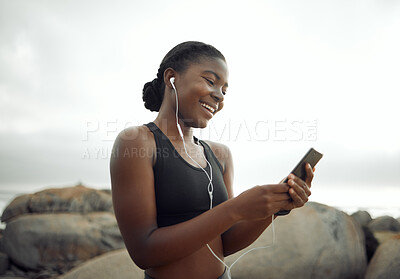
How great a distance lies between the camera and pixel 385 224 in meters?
4.17

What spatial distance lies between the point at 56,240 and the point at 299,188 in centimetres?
494

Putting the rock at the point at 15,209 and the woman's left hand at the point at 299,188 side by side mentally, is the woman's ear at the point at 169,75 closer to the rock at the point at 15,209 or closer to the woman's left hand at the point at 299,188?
the woman's left hand at the point at 299,188

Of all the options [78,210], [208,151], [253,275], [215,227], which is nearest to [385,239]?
[253,275]

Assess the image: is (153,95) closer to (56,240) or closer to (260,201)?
(260,201)

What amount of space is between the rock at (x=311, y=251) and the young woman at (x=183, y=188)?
1.84 meters

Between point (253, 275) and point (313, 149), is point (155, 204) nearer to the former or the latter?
point (313, 149)

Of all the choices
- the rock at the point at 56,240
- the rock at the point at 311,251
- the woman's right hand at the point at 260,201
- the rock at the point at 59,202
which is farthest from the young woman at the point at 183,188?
the rock at the point at 59,202

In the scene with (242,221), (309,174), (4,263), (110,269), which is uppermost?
(309,174)

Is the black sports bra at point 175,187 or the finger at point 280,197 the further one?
the black sports bra at point 175,187

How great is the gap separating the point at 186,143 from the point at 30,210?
500 cm

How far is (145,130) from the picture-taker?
1.86 meters

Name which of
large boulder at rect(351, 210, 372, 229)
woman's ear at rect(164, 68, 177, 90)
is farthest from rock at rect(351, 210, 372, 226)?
woman's ear at rect(164, 68, 177, 90)

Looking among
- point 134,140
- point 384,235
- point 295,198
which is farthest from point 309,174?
point 384,235

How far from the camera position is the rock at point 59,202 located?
582 centimetres
